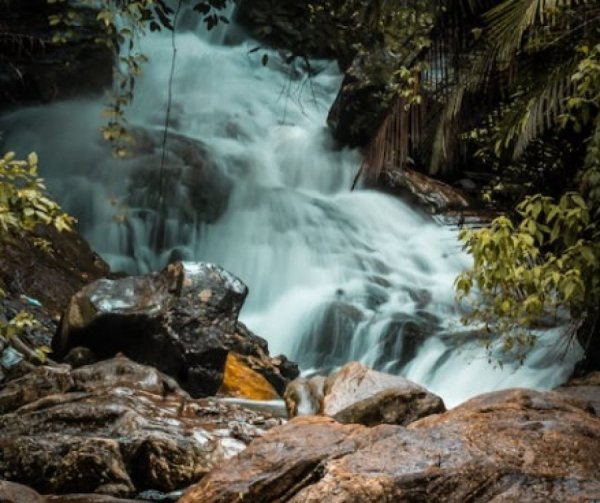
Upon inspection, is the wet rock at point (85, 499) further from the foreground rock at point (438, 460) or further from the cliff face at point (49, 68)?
the cliff face at point (49, 68)

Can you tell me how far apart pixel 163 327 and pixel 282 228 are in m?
7.09

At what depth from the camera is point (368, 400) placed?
6.46 metres

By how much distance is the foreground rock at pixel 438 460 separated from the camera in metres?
3.06

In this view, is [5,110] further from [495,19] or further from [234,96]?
[495,19]

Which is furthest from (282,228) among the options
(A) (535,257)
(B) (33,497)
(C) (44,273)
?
(B) (33,497)

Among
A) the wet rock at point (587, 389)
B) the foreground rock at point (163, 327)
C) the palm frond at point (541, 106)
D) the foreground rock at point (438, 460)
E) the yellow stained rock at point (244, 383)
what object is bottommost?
the yellow stained rock at point (244, 383)

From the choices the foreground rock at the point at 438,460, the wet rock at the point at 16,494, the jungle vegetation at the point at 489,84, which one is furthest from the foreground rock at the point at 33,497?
the jungle vegetation at the point at 489,84

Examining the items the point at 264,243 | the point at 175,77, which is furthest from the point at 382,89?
the point at 175,77

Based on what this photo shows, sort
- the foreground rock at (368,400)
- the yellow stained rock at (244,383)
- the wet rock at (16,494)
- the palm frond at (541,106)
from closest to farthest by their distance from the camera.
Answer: the wet rock at (16,494), the palm frond at (541,106), the foreground rock at (368,400), the yellow stained rock at (244,383)

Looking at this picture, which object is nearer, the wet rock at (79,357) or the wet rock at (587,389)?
the wet rock at (587,389)

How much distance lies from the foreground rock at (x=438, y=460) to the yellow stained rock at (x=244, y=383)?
4763mm

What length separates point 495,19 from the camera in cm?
455

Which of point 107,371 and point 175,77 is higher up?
point 175,77

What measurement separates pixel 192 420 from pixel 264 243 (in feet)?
28.2
